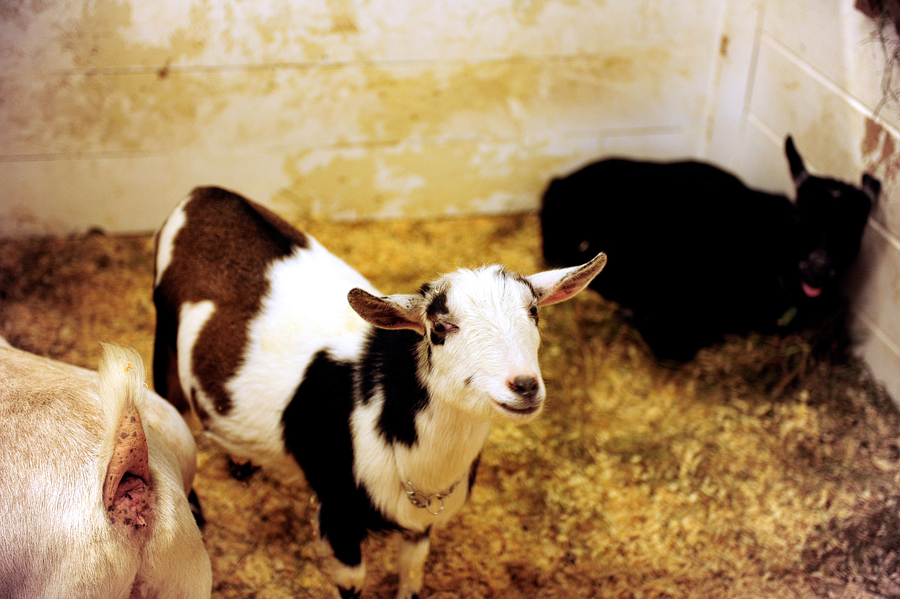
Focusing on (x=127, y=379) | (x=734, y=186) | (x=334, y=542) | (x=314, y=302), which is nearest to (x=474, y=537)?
(x=334, y=542)

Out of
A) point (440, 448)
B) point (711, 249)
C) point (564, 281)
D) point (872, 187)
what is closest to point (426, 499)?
point (440, 448)

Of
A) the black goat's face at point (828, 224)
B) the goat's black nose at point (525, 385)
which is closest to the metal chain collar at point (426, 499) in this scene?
the goat's black nose at point (525, 385)

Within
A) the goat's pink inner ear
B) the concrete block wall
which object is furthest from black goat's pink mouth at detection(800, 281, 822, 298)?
the goat's pink inner ear

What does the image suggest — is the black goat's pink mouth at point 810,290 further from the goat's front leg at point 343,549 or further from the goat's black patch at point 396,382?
the goat's front leg at point 343,549

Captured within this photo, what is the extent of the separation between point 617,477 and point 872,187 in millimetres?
1669

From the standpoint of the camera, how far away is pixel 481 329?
1.76 m

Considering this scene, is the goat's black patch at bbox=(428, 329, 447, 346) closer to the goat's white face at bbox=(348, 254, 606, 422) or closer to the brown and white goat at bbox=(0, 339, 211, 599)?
the goat's white face at bbox=(348, 254, 606, 422)

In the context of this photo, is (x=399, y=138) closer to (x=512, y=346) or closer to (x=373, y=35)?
(x=373, y=35)

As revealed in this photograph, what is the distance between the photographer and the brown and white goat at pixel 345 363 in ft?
5.86

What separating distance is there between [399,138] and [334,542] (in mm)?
2438

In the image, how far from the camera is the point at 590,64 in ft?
12.6

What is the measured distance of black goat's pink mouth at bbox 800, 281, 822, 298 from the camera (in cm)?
317

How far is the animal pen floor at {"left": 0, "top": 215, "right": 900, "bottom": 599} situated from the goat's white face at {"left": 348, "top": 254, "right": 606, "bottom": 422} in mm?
313

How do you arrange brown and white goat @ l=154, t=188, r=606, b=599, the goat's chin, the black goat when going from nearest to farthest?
the goat's chin
brown and white goat @ l=154, t=188, r=606, b=599
the black goat
